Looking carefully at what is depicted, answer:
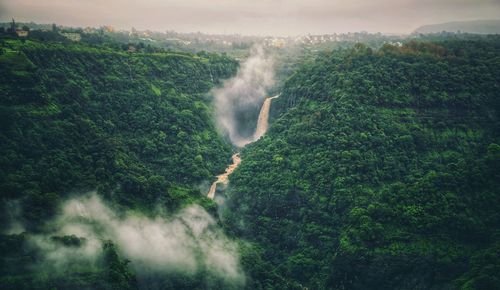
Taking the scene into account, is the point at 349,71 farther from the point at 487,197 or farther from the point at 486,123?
the point at 487,197

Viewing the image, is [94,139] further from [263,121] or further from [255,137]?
[263,121]

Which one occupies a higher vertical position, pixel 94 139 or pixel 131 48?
pixel 131 48

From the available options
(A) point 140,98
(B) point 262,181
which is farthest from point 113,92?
(B) point 262,181

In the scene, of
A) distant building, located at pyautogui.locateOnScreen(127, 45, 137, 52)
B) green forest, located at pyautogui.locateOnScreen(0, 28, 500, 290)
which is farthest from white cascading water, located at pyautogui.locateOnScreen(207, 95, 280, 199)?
distant building, located at pyautogui.locateOnScreen(127, 45, 137, 52)

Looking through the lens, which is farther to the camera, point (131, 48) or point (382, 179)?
point (131, 48)

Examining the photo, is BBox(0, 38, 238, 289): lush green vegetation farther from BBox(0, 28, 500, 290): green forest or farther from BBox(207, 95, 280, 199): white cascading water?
BBox(207, 95, 280, 199): white cascading water

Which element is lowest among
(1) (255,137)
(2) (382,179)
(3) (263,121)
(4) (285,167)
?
(1) (255,137)

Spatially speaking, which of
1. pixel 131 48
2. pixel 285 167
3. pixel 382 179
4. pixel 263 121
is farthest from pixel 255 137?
pixel 382 179
